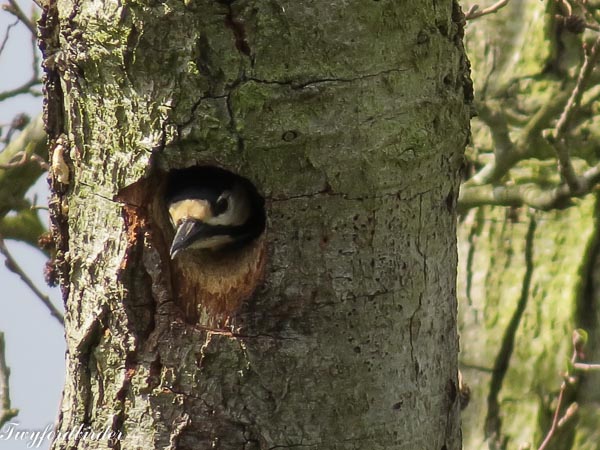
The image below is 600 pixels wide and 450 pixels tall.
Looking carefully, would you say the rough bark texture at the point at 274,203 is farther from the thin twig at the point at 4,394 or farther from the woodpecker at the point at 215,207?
the thin twig at the point at 4,394

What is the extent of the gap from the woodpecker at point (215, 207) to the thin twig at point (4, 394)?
1.22 metres

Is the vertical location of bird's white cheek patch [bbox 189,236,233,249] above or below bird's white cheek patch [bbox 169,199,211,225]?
below

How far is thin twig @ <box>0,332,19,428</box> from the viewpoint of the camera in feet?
12.7

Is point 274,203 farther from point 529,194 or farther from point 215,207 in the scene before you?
point 529,194

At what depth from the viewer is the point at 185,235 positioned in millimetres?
2771

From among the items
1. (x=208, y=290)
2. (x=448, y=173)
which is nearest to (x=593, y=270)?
(x=448, y=173)

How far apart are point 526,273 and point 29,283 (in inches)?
109

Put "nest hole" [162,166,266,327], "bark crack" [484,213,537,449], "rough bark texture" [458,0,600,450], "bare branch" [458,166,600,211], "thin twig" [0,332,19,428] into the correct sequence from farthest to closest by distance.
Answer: "bark crack" [484,213,537,449]
"rough bark texture" [458,0,600,450]
"bare branch" [458,166,600,211]
"thin twig" [0,332,19,428]
"nest hole" [162,166,266,327]

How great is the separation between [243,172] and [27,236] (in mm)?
2312

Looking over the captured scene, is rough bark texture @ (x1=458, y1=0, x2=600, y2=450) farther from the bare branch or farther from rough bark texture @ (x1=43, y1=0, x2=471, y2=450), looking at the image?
rough bark texture @ (x1=43, y1=0, x2=471, y2=450)

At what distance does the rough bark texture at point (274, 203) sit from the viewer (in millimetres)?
2492

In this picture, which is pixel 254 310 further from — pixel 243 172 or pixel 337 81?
pixel 337 81

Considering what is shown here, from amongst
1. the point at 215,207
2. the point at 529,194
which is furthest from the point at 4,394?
the point at 529,194

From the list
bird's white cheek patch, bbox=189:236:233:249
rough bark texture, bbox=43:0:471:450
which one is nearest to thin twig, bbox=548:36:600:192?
rough bark texture, bbox=43:0:471:450
